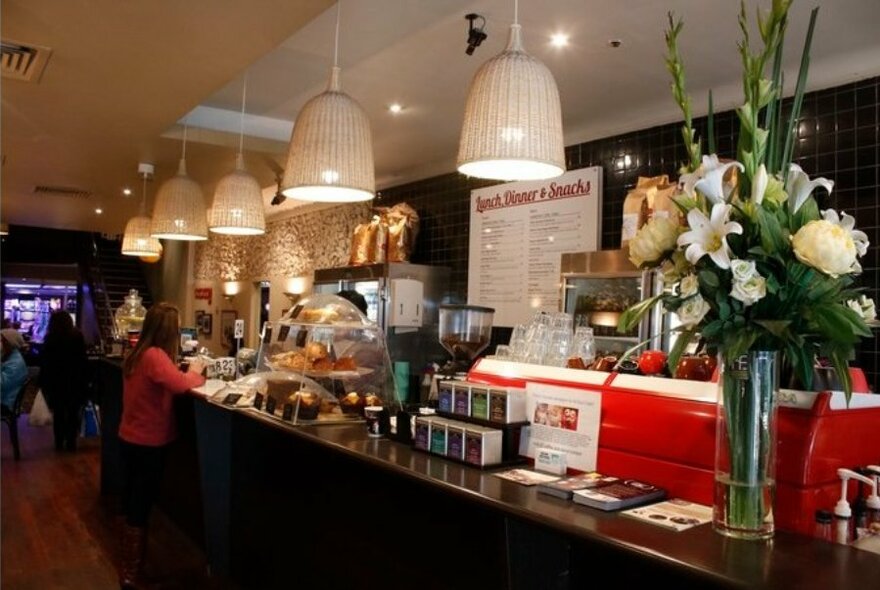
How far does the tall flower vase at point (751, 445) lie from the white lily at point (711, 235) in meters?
0.24

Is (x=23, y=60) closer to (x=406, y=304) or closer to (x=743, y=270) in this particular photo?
(x=406, y=304)

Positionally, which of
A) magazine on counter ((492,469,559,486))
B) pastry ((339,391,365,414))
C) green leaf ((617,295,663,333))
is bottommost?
magazine on counter ((492,469,559,486))

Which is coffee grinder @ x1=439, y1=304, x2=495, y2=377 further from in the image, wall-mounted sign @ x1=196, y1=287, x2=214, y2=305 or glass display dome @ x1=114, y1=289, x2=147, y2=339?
wall-mounted sign @ x1=196, y1=287, x2=214, y2=305

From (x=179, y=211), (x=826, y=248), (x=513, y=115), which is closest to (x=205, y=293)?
(x=179, y=211)

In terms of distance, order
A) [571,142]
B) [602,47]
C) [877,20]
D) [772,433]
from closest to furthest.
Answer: [772,433] < [877,20] < [602,47] < [571,142]

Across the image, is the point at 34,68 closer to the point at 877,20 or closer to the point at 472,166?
the point at 472,166

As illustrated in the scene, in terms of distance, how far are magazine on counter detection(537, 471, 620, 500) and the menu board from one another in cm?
322

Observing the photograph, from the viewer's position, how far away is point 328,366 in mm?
3338

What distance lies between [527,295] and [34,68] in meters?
3.58

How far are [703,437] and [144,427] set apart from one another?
3.02 meters

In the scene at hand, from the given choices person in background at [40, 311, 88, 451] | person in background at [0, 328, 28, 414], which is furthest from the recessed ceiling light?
person in background at [0, 328, 28, 414]

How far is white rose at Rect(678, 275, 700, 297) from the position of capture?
1.56 metres

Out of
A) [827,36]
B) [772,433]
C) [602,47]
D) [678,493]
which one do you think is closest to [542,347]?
[678,493]

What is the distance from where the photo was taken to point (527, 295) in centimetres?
555
